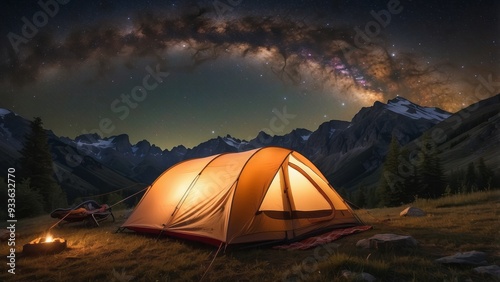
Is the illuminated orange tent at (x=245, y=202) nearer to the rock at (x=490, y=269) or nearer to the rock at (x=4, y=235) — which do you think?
the rock at (x=4, y=235)

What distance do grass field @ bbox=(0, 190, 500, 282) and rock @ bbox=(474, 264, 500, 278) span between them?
114 mm

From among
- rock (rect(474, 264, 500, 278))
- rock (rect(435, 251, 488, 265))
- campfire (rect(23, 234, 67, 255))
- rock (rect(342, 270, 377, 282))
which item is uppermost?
campfire (rect(23, 234, 67, 255))

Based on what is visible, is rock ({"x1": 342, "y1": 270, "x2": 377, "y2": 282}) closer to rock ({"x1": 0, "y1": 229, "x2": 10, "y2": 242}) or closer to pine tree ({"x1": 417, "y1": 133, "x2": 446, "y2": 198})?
rock ({"x1": 0, "y1": 229, "x2": 10, "y2": 242})

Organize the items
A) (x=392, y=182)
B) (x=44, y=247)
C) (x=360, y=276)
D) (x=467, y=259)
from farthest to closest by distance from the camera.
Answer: (x=392, y=182)
(x=44, y=247)
(x=467, y=259)
(x=360, y=276)

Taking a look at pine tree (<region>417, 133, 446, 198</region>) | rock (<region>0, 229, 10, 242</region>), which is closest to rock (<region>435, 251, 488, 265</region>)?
rock (<region>0, 229, 10, 242</region>)

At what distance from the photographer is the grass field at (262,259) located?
20.7ft

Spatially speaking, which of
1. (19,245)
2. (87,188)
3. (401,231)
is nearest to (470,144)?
(401,231)

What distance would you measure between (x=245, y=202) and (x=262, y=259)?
2.03 metres

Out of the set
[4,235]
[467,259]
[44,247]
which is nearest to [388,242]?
[467,259]

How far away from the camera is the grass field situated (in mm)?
6312

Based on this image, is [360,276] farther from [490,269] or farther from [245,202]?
[245,202]

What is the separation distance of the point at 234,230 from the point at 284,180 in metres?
2.57

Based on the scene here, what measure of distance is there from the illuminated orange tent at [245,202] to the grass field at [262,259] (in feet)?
1.98

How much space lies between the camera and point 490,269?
5.90m
